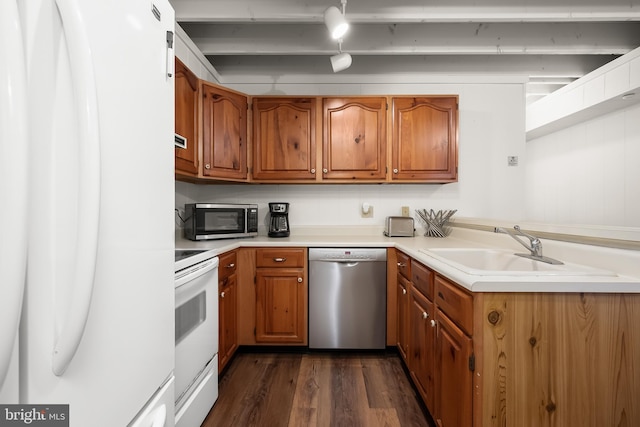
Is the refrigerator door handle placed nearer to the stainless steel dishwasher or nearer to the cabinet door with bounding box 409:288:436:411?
the cabinet door with bounding box 409:288:436:411

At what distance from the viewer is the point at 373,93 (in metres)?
2.88

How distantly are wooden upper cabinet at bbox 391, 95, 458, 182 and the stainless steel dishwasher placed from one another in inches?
32.3

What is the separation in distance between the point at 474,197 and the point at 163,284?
9.34 feet

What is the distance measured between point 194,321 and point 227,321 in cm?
65

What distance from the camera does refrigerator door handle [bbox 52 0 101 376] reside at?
1.62 feet

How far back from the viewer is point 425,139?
8.31ft

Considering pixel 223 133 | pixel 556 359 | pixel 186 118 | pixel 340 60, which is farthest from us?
pixel 223 133

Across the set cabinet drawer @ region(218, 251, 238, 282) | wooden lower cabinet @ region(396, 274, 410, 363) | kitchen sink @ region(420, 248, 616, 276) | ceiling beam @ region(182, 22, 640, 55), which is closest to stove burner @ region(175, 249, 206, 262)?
cabinet drawer @ region(218, 251, 238, 282)

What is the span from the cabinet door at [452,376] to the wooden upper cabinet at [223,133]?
6.01 ft

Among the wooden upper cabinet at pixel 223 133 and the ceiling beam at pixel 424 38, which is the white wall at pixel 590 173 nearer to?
the ceiling beam at pixel 424 38

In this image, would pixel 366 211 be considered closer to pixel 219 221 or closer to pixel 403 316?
pixel 403 316

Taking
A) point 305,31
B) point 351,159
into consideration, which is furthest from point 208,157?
point 305,31

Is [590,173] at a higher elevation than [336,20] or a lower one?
lower

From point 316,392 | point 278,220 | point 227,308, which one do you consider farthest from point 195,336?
point 278,220
